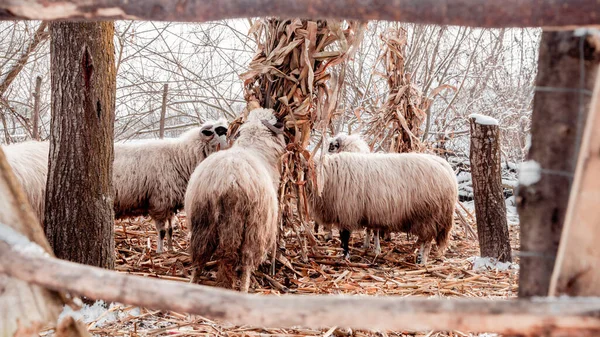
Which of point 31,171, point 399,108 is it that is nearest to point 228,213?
point 31,171

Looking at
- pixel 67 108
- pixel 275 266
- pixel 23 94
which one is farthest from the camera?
pixel 23 94

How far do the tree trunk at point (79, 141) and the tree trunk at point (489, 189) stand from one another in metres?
3.94

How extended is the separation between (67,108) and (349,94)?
8.79 metres

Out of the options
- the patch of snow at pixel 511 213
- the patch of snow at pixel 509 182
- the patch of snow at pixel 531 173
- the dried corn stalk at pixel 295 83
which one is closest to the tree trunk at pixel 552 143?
the patch of snow at pixel 531 173

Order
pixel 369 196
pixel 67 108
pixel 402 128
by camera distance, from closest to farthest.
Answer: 1. pixel 67 108
2. pixel 369 196
3. pixel 402 128

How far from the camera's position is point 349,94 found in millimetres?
11805

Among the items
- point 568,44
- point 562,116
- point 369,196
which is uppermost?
point 568,44

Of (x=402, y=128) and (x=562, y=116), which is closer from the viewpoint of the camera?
(x=562, y=116)

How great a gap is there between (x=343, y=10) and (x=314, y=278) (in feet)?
13.8

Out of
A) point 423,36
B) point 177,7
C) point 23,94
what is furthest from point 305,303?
point 23,94

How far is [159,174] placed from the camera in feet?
20.8

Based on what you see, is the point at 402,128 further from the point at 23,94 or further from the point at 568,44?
the point at 23,94

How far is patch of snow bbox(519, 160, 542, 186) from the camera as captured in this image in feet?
4.17

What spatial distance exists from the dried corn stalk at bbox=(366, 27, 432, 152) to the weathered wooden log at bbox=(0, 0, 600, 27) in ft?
23.5
